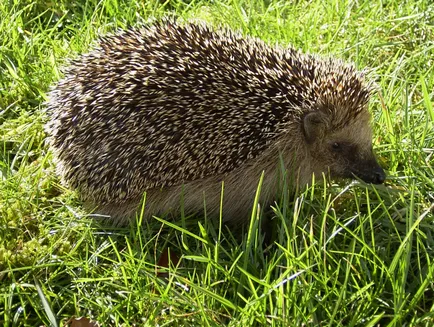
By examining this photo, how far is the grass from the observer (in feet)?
9.06

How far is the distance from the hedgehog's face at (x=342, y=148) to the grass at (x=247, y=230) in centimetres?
11

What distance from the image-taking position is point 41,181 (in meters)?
3.75

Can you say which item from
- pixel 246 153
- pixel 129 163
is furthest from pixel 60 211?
pixel 246 153

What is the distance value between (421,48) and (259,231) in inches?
84.3

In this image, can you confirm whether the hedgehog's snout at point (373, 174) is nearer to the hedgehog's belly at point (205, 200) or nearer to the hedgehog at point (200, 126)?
the hedgehog at point (200, 126)

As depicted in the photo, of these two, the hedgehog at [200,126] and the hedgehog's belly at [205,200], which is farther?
the hedgehog's belly at [205,200]

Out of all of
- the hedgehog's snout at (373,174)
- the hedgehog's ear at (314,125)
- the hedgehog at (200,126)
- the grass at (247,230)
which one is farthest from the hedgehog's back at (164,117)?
the hedgehog's snout at (373,174)

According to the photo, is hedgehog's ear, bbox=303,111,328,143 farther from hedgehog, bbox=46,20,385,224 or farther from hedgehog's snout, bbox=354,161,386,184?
hedgehog's snout, bbox=354,161,386,184

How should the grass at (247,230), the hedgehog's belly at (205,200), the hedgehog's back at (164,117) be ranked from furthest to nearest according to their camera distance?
the hedgehog's belly at (205,200)
the hedgehog's back at (164,117)
the grass at (247,230)

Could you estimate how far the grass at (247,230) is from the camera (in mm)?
2762

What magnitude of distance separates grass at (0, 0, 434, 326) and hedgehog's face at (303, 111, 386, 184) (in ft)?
0.35

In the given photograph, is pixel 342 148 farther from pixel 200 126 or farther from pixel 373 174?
pixel 200 126

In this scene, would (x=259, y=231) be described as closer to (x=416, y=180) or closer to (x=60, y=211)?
(x=416, y=180)

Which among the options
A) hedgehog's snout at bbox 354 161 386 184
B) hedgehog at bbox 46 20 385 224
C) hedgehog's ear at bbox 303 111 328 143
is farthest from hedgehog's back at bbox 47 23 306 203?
hedgehog's snout at bbox 354 161 386 184
